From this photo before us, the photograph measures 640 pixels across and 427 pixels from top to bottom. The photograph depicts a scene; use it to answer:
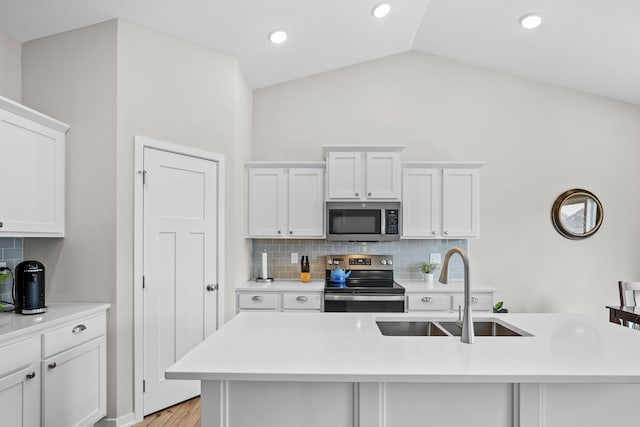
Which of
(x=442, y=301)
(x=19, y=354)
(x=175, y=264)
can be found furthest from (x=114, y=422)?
(x=442, y=301)

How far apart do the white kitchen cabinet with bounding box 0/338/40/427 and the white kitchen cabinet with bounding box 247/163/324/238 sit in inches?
84.8

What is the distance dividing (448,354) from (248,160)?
3124 mm

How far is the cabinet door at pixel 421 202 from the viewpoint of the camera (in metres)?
4.02

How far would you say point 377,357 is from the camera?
5.28 ft

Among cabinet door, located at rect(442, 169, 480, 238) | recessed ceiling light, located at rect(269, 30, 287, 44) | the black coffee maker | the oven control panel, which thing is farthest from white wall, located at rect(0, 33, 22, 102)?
cabinet door, located at rect(442, 169, 480, 238)

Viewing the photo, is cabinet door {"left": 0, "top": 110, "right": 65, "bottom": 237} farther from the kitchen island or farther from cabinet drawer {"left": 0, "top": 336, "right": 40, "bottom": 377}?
the kitchen island

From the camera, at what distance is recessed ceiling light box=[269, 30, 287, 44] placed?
11.3 feet

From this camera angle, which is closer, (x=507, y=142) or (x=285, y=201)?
(x=285, y=201)

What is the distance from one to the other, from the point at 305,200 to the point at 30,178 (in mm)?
2242

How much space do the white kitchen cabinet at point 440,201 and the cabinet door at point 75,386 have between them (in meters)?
2.79

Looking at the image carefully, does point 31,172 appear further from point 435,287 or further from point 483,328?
point 435,287

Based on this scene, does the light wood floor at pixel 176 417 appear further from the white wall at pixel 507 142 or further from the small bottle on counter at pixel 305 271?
the white wall at pixel 507 142

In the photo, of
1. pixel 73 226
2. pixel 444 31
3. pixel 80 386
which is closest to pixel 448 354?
pixel 80 386

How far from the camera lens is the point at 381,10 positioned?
348 cm
